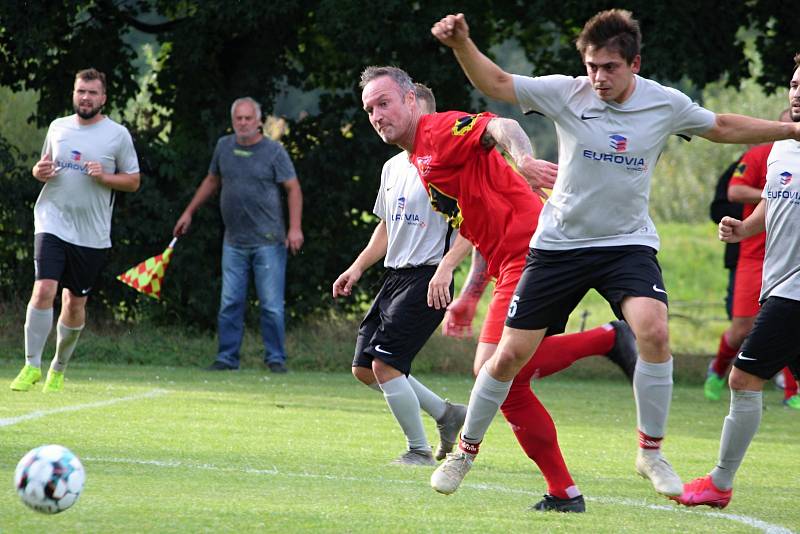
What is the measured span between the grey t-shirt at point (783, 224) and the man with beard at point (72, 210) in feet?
20.1

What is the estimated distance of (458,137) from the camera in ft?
21.9

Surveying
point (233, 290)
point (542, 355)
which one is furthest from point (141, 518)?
point (233, 290)

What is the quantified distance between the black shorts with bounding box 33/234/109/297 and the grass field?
34.6 inches

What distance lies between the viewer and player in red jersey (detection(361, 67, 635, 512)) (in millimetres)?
6359

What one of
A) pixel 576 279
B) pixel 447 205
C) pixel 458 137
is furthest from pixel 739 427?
pixel 458 137

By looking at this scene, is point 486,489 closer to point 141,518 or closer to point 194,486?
point 194,486

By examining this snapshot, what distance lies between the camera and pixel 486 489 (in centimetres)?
685

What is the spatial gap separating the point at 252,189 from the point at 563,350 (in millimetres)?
7729

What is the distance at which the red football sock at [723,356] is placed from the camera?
1280cm

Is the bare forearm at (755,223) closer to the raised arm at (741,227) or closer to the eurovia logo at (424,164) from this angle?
the raised arm at (741,227)

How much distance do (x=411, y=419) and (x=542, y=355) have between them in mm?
1075

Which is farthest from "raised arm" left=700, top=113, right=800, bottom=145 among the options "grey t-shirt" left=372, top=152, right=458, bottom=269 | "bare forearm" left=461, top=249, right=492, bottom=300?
"grey t-shirt" left=372, top=152, right=458, bottom=269

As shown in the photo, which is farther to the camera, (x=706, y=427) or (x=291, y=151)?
(x=291, y=151)

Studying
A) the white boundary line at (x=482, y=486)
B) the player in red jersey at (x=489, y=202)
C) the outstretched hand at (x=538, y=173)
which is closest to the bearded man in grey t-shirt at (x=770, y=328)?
the white boundary line at (x=482, y=486)
